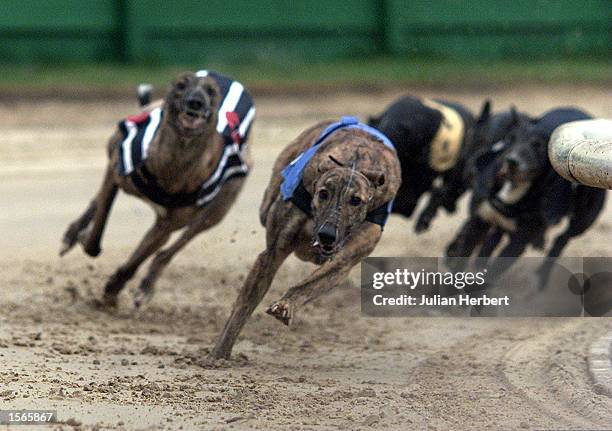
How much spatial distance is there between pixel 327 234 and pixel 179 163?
1.46 m

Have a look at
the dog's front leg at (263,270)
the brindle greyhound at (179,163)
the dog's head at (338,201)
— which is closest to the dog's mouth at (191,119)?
the brindle greyhound at (179,163)

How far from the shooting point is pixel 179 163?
572 centimetres

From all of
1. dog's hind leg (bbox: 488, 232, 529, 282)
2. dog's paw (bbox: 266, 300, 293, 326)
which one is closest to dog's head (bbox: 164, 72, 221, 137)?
dog's paw (bbox: 266, 300, 293, 326)

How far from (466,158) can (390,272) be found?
29.7 inches

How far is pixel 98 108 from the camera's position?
11156 millimetres

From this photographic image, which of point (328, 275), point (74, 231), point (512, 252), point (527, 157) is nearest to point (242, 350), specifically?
point (328, 275)

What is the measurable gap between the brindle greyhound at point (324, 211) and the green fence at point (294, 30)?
305 inches

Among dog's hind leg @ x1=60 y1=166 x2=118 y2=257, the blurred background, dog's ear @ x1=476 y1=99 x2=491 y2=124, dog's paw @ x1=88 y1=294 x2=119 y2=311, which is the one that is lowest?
dog's paw @ x1=88 y1=294 x2=119 y2=311

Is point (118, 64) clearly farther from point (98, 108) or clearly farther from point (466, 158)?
point (466, 158)

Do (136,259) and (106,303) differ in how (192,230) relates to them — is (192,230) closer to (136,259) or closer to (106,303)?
(136,259)

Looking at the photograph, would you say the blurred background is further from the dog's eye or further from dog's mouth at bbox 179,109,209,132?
the dog's eye

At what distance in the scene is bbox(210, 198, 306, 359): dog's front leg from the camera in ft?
15.9

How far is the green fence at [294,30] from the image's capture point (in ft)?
40.7

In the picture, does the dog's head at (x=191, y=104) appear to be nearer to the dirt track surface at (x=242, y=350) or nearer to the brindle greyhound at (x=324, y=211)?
the brindle greyhound at (x=324, y=211)
